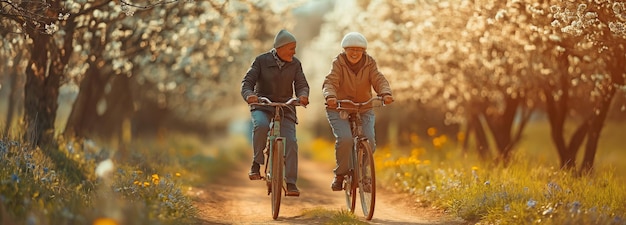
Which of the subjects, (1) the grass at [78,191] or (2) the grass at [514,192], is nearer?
(1) the grass at [78,191]

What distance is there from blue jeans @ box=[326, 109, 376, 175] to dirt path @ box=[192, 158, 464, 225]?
712 millimetres

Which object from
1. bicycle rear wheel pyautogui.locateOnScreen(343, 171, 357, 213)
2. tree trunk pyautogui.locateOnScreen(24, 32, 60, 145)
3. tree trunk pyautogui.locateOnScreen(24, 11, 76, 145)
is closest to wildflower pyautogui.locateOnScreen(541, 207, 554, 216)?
bicycle rear wheel pyautogui.locateOnScreen(343, 171, 357, 213)

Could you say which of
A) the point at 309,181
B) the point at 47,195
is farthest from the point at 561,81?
the point at 47,195

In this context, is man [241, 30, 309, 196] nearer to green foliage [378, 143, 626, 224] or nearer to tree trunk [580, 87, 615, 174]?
green foliage [378, 143, 626, 224]

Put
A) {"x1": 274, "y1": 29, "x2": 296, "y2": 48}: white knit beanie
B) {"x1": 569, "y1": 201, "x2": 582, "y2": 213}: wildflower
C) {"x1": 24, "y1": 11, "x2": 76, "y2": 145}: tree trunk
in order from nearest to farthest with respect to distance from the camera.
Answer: {"x1": 569, "y1": 201, "x2": 582, "y2": 213}: wildflower, {"x1": 274, "y1": 29, "x2": 296, "y2": 48}: white knit beanie, {"x1": 24, "y1": 11, "x2": 76, "y2": 145}: tree trunk

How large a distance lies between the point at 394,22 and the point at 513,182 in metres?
10.1

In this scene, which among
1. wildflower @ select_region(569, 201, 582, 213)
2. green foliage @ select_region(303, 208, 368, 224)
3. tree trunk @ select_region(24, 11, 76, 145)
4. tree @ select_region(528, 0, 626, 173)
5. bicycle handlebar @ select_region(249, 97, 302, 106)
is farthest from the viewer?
tree trunk @ select_region(24, 11, 76, 145)

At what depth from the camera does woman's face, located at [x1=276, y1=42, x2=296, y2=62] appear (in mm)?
10883

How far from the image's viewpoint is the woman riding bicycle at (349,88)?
A: 10711 millimetres

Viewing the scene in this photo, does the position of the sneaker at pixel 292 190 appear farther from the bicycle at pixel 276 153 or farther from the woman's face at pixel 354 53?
the woman's face at pixel 354 53

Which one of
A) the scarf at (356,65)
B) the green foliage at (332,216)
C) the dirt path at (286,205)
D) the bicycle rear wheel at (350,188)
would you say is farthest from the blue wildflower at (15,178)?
the scarf at (356,65)

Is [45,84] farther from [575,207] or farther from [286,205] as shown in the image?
[575,207]

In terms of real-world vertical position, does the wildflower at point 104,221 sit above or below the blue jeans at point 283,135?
below

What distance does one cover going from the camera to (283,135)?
1086cm
